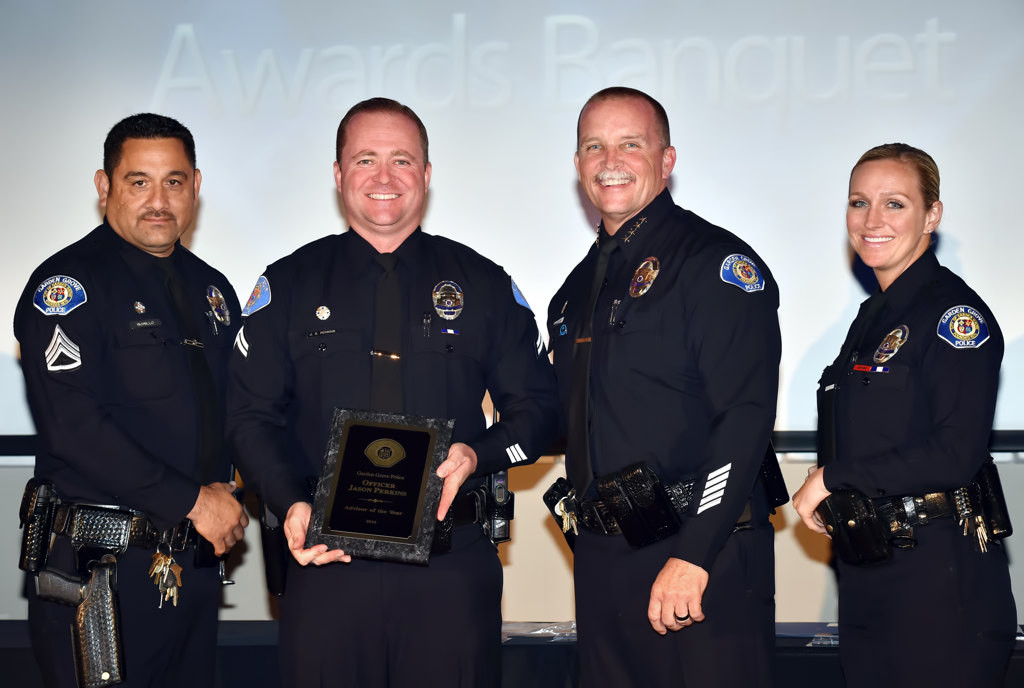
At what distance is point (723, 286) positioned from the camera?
291cm

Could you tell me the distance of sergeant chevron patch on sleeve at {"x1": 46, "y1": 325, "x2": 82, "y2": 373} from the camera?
320 cm

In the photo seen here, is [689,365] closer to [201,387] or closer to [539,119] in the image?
[201,387]

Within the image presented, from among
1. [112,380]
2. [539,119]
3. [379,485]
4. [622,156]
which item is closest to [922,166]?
[622,156]

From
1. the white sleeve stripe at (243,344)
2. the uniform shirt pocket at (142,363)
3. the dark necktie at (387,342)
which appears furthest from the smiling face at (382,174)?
the uniform shirt pocket at (142,363)

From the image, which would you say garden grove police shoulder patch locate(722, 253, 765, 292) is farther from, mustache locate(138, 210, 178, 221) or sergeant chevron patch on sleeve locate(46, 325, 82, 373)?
sergeant chevron patch on sleeve locate(46, 325, 82, 373)

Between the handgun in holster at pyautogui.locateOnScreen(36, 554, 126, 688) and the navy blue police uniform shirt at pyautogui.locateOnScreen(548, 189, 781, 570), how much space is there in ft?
4.82

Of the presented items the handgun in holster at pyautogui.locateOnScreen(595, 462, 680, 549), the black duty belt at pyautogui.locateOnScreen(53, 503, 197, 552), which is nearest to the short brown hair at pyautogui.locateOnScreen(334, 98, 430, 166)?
the handgun in holster at pyautogui.locateOnScreen(595, 462, 680, 549)

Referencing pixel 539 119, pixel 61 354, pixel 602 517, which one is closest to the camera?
pixel 602 517

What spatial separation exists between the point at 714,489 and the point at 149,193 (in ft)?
6.83

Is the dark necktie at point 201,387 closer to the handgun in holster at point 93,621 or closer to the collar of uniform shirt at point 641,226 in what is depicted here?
the handgun in holster at point 93,621

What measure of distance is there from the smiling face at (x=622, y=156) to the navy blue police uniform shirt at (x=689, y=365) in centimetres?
6

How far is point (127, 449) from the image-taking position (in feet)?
10.3

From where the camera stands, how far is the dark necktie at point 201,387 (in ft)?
11.1

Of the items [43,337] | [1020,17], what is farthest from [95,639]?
[1020,17]
